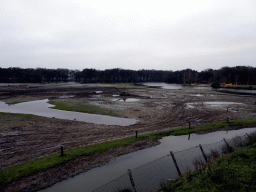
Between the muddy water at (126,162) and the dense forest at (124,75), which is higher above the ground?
the dense forest at (124,75)

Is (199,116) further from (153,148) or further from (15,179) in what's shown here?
(15,179)

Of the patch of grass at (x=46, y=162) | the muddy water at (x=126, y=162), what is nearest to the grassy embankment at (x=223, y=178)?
the muddy water at (x=126, y=162)

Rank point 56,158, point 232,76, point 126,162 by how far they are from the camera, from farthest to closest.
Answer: point 232,76 → point 126,162 → point 56,158

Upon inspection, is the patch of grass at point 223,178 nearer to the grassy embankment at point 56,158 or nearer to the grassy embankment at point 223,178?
the grassy embankment at point 223,178

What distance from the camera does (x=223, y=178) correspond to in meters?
8.08

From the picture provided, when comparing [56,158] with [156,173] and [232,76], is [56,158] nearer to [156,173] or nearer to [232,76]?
[156,173]

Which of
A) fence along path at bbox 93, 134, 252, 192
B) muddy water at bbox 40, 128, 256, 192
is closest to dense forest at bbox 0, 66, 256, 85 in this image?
muddy water at bbox 40, 128, 256, 192

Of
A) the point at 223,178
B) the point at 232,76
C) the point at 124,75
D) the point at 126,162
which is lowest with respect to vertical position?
the point at 126,162

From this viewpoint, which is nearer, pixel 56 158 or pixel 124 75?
pixel 56 158

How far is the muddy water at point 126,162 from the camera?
34.8ft

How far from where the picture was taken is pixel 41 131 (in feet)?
66.4

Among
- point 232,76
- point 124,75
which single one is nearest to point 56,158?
point 232,76

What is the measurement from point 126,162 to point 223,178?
7.57m

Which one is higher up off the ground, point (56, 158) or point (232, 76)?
point (232, 76)
